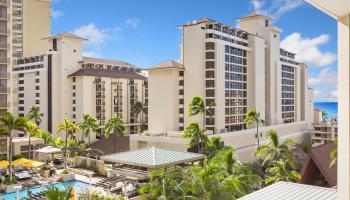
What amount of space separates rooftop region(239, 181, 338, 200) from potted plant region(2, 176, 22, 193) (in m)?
28.0

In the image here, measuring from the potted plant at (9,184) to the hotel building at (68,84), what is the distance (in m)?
36.7

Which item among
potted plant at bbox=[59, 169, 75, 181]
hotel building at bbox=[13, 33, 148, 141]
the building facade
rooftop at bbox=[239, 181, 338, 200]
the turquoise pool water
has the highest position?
the building facade

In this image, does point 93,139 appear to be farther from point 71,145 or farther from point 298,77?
point 298,77

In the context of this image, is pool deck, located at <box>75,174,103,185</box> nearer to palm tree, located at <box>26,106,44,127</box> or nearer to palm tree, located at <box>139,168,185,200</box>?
palm tree, located at <box>139,168,185,200</box>

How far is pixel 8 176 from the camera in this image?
3425cm

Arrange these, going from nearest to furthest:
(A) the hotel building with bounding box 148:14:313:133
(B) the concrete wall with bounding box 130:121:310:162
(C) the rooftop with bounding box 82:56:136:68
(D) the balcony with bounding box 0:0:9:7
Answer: (D) the balcony with bounding box 0:0:9:7, (B) the concrete wall with bounding box 130:121:310:162, (A) the hotel building with bounding box 148:14:313:133, (C) the rooftop with bounding box 82:56:136:68

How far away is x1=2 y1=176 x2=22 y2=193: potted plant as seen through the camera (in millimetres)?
32125

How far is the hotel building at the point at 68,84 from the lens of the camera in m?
70.4

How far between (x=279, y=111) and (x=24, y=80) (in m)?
53.2

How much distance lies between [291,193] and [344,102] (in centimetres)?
877

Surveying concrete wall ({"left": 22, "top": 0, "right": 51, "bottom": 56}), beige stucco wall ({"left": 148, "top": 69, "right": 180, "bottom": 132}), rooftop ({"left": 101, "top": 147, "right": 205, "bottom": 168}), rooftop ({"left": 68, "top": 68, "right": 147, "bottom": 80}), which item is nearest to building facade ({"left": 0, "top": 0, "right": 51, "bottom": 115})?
concrete wall ({"left": 22, "top": 0, "right": 51, "bottom": 56})

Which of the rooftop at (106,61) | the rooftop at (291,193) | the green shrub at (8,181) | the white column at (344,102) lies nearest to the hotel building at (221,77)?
the rooftop at (106,61)

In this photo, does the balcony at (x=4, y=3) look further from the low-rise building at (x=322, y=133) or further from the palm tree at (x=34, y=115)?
the low-rise building at (x=322, y=133)

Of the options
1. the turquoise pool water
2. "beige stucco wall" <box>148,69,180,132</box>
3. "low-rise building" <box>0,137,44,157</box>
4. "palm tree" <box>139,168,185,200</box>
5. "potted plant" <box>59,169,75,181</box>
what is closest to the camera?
"palm tree" <box>139,168,185,200</box>
